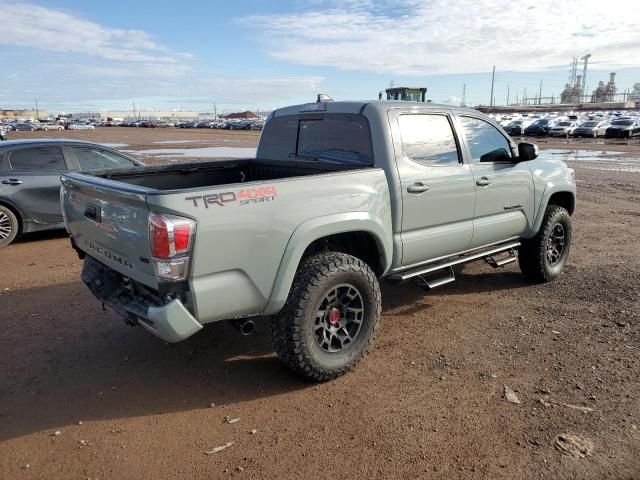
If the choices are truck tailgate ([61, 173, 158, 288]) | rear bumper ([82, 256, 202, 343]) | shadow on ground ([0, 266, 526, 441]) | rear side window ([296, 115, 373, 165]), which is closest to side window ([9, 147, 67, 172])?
shadow on ground ([0, 266, 526, 441])

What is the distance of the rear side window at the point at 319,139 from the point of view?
432 centimetres

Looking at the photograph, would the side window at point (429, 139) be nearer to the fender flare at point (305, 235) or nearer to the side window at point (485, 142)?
the side window at point (485, 142)

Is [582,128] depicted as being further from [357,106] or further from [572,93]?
[572,93]

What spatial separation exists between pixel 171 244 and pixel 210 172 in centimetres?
231

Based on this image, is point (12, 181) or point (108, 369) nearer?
point (108, 369)

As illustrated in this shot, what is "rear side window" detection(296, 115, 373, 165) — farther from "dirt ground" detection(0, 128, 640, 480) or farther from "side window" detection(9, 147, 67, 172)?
"side window" detection(9, 147, 67, 172)

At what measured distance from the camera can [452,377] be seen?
12.7 ft

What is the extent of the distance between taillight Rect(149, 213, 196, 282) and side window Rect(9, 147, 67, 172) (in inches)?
229

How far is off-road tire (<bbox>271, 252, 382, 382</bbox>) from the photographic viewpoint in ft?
11.6

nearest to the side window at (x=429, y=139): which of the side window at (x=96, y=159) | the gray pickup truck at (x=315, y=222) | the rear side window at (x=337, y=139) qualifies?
the gray pickup truck at (x=315, y=222)

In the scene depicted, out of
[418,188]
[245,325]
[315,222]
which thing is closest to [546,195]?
[418,188]

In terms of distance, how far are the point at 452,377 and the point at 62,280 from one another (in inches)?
183

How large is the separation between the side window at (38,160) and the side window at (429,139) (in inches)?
230

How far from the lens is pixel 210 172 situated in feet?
16.9
